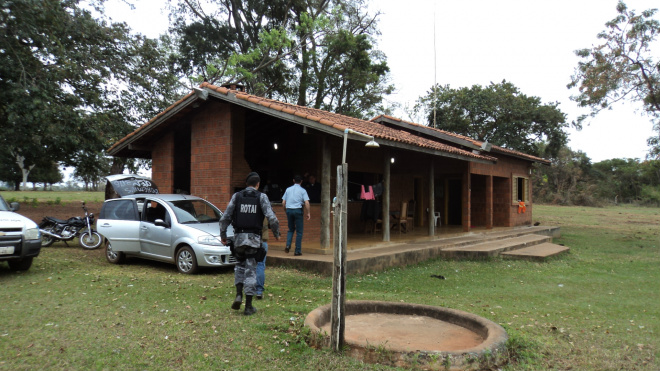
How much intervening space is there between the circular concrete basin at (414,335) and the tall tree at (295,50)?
63.4 feet

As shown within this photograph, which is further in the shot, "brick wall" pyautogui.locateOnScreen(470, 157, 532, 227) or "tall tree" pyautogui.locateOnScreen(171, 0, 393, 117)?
"tall tree" pyautogui.locateOnScreen(171, 0, 393, 117)

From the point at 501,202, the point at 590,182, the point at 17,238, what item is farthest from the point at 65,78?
the point at 590,182

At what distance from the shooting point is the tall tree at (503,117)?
25.4m

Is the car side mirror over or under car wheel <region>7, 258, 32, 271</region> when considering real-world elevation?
over

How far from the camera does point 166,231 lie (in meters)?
8.53

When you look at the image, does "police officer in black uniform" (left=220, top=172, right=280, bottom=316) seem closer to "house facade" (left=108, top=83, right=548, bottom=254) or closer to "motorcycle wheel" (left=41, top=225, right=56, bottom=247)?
"house facade" (left=108, top=83, right=548, bottom=254)

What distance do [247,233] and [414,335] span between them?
230 centimetres

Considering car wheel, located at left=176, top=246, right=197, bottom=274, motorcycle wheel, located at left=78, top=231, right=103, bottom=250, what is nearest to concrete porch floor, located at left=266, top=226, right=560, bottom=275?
car wheel, located at left=176, top=246, right=197, bottom=274

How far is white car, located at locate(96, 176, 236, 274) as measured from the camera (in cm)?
812

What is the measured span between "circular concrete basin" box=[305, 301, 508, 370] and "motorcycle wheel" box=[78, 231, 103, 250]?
356 inches

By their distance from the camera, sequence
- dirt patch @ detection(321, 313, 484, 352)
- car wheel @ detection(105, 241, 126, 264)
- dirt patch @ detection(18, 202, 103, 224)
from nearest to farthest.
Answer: dirt patch @ detection(321, 313, 484, 352) < car wheel @ detection(105, 241, 126, 264) < dirt patch @ detection(18, 202, 103, 224)

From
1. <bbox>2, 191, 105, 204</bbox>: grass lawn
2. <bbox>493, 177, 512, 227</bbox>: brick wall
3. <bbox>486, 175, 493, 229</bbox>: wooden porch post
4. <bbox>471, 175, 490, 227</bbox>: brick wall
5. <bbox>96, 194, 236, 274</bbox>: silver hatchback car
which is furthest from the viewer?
<bbox>2, 191, 105, 204</bbox>: grass lawn

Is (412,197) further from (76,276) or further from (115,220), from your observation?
(76,276)

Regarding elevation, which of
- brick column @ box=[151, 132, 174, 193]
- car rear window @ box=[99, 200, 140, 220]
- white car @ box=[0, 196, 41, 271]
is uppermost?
brick column @ box=[151, 132, 174, 193]
